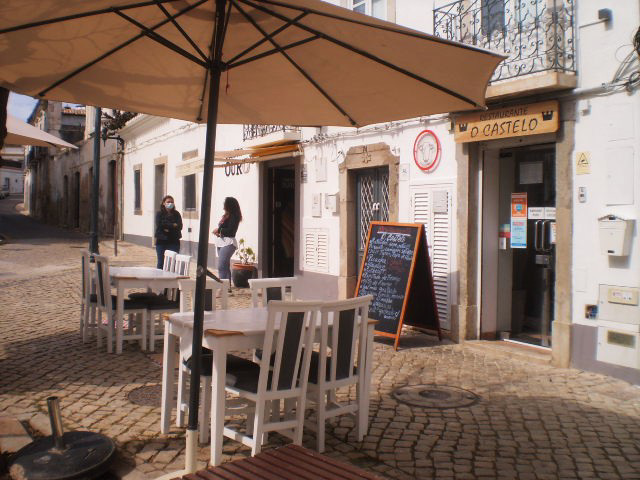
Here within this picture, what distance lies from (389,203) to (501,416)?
4.32m

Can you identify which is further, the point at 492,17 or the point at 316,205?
the point at 316,205

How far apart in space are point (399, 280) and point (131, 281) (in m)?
3.08

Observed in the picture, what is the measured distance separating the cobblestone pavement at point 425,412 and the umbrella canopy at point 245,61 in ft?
7.41

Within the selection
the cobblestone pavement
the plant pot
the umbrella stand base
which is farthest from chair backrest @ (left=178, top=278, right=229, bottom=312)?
the plant pot

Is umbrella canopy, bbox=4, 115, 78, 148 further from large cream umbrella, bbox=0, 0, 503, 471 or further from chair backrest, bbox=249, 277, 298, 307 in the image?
chair backrest, bbox=249, 277, 298, 307

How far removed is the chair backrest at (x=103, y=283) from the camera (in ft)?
21.6

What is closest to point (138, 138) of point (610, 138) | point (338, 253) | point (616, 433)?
point (338, 253)

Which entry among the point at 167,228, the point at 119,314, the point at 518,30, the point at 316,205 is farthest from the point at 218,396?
the point at 167,228

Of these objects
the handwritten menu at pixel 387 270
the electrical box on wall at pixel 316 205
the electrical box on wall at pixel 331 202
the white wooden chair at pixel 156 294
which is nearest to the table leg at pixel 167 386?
the white wooden chair at pixel 156 294

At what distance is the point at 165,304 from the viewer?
684cm

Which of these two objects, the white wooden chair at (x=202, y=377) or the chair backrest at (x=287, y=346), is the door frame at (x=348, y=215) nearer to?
the white wooden chair at (x=202, y=377)

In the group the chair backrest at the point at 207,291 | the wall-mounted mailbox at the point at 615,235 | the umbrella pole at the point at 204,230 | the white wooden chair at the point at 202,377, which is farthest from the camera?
→ the wall-mounted mailbox at the point at 615,235

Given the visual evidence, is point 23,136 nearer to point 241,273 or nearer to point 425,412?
point 241,273

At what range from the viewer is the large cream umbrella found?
3.15 meters
